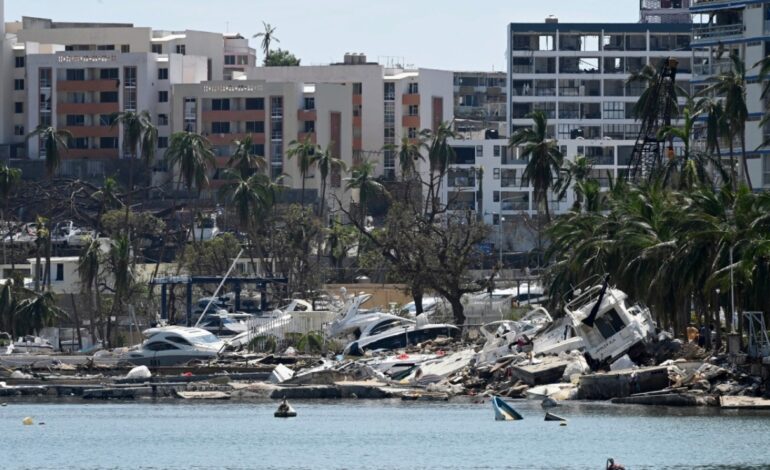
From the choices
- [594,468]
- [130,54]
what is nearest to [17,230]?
[130,54]

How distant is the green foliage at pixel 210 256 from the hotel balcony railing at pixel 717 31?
40889 mm

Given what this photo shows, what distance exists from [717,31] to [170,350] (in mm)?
48246

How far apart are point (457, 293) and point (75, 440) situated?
47.6 metres

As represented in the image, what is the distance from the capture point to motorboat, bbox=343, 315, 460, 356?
103688 mm

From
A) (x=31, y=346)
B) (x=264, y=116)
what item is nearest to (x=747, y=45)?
(x=31, y=346)

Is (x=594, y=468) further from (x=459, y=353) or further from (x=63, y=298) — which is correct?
(x=63, y=298)

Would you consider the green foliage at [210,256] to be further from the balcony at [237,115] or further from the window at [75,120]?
the window at [75,120]

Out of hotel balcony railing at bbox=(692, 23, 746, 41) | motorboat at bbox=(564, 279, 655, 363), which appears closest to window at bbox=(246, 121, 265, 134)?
hotel balcony railing at bbox=(692, 23, 746, 41)

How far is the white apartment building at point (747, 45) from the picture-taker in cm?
12356

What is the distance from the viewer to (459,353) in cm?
9450

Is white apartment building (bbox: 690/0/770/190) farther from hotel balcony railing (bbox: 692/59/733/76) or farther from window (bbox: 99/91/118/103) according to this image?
window (bbox: 99/91/118/103)

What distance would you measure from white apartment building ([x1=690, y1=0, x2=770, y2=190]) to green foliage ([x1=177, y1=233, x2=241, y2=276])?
40.2 metres

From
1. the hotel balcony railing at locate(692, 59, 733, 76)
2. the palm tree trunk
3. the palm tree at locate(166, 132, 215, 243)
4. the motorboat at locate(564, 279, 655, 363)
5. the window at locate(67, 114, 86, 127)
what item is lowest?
the motorboat at locate(564, 279, 655, 363)

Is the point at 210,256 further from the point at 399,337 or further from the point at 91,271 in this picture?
the point at 399,337
